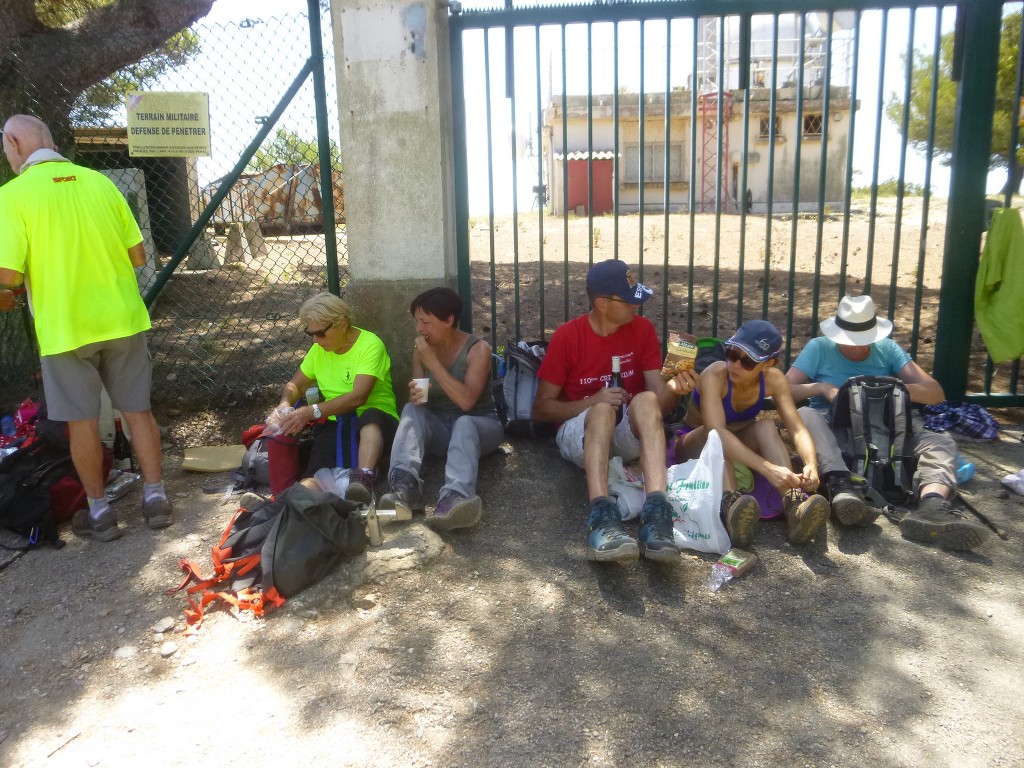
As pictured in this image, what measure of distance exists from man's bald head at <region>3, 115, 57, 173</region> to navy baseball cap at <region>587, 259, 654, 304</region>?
2632 mm

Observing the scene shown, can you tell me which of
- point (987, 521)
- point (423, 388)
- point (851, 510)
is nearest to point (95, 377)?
point (423, 388)

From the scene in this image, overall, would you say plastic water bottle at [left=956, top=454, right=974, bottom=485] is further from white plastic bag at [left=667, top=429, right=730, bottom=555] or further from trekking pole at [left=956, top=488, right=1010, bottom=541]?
white plastic bag at [left=667, top=429, right=730, bottom=555]

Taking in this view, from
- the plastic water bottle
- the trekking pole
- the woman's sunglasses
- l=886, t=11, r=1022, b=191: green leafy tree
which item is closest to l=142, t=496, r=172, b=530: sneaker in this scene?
the woman's sunglasses

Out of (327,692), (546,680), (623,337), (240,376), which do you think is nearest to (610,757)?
(546,680)

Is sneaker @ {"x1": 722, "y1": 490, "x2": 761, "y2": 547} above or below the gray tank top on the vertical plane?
below

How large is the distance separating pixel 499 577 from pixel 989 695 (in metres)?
1.72

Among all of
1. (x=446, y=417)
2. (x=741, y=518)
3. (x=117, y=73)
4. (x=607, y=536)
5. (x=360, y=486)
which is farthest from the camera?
(x=117, y=73)

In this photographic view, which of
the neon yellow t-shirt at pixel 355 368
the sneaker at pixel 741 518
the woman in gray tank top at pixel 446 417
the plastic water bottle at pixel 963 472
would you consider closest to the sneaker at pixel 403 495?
the woman in gray tank top at pixel 446 417

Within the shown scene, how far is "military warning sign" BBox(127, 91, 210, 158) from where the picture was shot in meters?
4.78

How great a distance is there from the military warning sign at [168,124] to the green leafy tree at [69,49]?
96cm

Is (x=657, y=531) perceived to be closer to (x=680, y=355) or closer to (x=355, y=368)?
(x=680, y=355)

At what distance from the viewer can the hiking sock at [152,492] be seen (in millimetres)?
4102

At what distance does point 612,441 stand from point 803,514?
0.92m

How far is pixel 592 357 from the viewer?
427 centimetres
